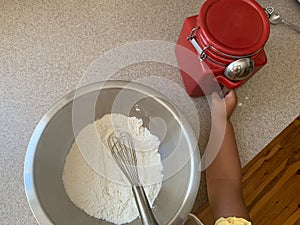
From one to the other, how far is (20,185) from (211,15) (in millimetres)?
392

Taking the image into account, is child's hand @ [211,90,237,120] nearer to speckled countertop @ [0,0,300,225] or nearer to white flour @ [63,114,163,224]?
speckled countertop @ [0,0,300,225]

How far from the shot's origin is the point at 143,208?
1.67 feet

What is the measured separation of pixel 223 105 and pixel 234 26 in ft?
0.43

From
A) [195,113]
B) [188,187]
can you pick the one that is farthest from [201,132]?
[188,187]

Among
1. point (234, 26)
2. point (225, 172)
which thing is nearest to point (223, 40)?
point (234, 26)

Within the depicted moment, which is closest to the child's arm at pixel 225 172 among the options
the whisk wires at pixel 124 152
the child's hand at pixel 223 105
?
the child's hand at pixel 223 105

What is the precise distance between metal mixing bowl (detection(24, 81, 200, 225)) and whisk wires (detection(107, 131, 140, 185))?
41 mm

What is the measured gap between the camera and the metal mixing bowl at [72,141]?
1.81 ft

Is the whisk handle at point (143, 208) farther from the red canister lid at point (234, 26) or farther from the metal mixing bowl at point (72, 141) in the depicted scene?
the red canister lid at point (234, 26)

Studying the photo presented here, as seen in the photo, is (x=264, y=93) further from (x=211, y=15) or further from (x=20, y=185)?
(x=20, y=185)

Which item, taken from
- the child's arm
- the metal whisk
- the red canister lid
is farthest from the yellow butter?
the red canister lid

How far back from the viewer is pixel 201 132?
69 centimetres

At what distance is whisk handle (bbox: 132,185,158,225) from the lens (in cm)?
50

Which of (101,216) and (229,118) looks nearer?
(101,216)
